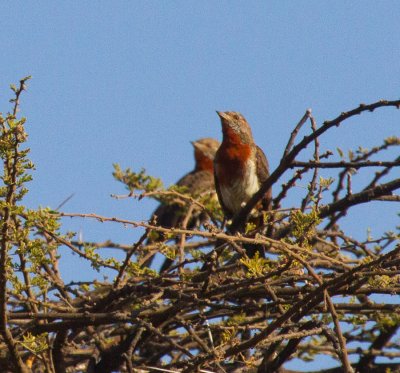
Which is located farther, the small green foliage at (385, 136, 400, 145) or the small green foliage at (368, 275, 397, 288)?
the small green foliage at (385, 136, 400, 145)

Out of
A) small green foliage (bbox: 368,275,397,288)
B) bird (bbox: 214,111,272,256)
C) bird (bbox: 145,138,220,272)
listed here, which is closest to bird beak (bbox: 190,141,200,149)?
bird (bbox: 145,138,220,272)

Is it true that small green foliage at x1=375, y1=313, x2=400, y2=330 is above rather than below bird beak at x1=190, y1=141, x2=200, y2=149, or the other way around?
below

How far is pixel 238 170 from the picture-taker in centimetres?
744

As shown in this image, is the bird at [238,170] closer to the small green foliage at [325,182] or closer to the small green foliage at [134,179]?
the small green foliage at [134,179]

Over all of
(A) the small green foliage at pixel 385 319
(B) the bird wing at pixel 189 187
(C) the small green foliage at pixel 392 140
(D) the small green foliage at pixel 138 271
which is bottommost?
(D) the small green foliage at pixel 138 271

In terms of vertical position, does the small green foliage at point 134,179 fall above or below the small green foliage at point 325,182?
above

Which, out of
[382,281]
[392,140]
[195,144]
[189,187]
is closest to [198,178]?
[189,187]

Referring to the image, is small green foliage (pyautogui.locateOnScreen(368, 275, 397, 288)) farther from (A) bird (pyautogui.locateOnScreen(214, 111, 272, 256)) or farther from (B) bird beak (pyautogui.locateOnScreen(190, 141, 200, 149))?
(B) bird beak (pyautogui.locateOnScreen(190, 141, 200, 149))

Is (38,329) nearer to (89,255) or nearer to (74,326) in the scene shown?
(74,326)

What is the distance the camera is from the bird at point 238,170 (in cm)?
729

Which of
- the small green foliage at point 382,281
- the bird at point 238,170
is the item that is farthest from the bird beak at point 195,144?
the small green foliage at point 382,281

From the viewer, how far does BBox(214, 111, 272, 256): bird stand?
729 cm

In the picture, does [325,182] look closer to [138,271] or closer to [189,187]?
[138,271]

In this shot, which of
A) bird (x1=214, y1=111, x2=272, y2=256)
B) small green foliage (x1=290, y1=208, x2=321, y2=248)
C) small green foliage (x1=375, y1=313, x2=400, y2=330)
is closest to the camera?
small green foliage (x1=290, y1=208, x2=321, y2=248)
